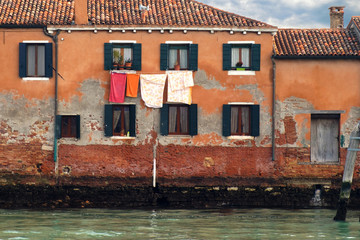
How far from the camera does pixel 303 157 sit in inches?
1134

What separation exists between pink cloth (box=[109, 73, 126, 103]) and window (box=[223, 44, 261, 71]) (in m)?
3.74

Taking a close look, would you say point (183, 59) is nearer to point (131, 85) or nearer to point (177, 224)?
point (131, 85)

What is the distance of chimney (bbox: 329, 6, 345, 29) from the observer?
3222cm

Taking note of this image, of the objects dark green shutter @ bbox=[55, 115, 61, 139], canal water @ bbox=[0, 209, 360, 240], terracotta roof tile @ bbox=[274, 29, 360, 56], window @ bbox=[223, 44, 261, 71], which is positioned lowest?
canal water @ bbox=[0, 209, 360, 240]

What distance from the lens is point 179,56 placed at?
28844 mm

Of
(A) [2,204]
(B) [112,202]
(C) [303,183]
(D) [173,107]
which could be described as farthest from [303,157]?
(A) [2,204]

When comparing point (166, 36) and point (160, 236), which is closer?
point (160, 236)

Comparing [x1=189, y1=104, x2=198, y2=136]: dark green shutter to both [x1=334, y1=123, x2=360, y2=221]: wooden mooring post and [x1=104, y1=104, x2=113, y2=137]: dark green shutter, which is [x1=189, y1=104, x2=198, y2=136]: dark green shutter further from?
[x1=334, y1=123, x2=360, y2=221]: wooden mooring post

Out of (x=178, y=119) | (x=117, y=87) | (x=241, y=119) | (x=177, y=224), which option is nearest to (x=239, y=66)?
(x=241, y=119)

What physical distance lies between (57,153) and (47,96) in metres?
2.09

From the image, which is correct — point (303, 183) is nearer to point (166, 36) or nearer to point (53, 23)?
point (166, 36)

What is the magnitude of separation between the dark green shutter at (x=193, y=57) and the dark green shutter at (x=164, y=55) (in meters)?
0.87

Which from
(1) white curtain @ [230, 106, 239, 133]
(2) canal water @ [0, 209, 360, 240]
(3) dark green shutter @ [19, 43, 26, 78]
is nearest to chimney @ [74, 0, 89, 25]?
Result: (3) dark green shutter @ [19, 43, 26, 78]

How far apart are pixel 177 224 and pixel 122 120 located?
617cm
